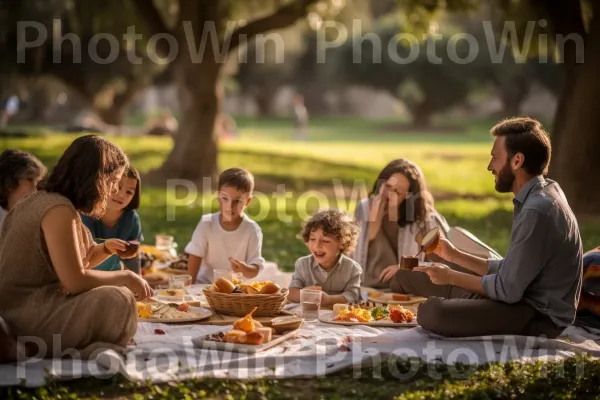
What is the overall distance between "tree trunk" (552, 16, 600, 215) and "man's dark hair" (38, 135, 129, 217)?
35.1 feet

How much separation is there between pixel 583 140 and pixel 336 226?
8.79m

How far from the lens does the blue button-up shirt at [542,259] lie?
21.1ft

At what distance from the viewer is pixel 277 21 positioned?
18.8m

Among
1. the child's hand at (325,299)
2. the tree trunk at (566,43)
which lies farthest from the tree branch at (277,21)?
the child's hand at (325,299)

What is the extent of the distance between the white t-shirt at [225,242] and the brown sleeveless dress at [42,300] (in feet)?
8.33

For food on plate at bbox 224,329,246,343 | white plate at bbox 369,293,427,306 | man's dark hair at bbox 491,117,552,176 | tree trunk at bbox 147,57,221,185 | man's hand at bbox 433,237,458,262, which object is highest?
tree trunk at bbox 147,57,221,185

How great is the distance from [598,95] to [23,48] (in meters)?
20.2

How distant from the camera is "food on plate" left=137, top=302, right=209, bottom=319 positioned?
6965 millimetres

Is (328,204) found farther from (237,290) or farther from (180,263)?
(237,290)

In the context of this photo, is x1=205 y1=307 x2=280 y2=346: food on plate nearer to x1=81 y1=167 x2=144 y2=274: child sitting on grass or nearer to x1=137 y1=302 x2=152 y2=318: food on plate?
x1=137 y1=302 x2=152 y2=318: food on plate

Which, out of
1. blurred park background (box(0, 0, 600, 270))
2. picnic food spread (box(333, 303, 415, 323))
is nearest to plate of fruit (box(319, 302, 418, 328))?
picnic food spread (box(333, 303, 415, 323))

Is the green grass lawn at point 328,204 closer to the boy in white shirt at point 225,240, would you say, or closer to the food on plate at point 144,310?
the food on plate at point 144,310

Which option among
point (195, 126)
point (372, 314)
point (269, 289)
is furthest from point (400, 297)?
point (195, 126)

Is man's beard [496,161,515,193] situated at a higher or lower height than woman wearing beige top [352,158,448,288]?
higher
